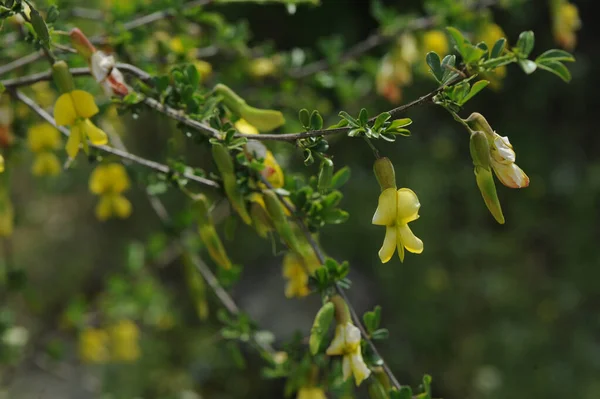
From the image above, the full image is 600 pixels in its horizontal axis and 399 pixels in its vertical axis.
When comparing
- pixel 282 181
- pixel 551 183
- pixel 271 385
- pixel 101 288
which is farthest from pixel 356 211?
pixel 282 181

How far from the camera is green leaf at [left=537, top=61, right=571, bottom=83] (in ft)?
1.73

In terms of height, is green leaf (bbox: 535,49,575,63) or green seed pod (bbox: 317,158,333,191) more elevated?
green leaf (bbox: 535,49,575,63)

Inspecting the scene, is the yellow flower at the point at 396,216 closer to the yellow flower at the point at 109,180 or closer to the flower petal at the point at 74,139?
the flower petal at the point at 74,139

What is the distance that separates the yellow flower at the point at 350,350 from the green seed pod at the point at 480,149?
194 millimetres

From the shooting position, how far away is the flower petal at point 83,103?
0.64m

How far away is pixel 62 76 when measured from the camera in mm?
627

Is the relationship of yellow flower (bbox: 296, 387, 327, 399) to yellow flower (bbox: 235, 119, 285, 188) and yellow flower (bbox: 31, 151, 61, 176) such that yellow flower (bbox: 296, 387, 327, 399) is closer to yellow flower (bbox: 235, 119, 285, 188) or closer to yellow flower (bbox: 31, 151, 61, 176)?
yellow flower (bbox: 235, 119, 285, 188)

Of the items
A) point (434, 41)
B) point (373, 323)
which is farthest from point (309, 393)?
point (434, 41)

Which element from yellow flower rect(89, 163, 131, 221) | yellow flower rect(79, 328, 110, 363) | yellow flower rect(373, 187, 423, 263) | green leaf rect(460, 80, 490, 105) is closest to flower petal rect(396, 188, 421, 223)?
yellow flower rect(373, 187, 423, 263)

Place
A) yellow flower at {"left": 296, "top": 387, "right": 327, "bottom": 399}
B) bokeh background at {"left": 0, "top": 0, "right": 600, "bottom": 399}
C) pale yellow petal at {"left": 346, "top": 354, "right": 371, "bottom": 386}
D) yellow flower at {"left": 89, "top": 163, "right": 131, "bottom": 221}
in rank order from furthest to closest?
1. bokeh background at {"left": 0, "top": 0, "right": 600, "bottom": 399}
2. yellow flower at {"left": 89, "top": 163, "right": 131, "bottom": 221}
3. yellow flower at {"left": 296, "top": 387, "right": 327, "bottom": 399}
4. pale yellow petal at {"left": 346, "top": 354, "right": 371, "bottom": 386}

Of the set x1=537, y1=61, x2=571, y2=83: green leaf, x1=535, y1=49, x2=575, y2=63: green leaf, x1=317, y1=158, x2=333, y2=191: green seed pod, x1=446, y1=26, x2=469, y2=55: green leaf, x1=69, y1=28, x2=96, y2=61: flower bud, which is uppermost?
x1=69, y1=28, x2=96, y2=61: flower bud

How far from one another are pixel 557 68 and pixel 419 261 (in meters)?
1.62

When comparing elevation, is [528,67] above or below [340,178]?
above

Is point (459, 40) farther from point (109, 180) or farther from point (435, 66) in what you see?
point (109, 180)
